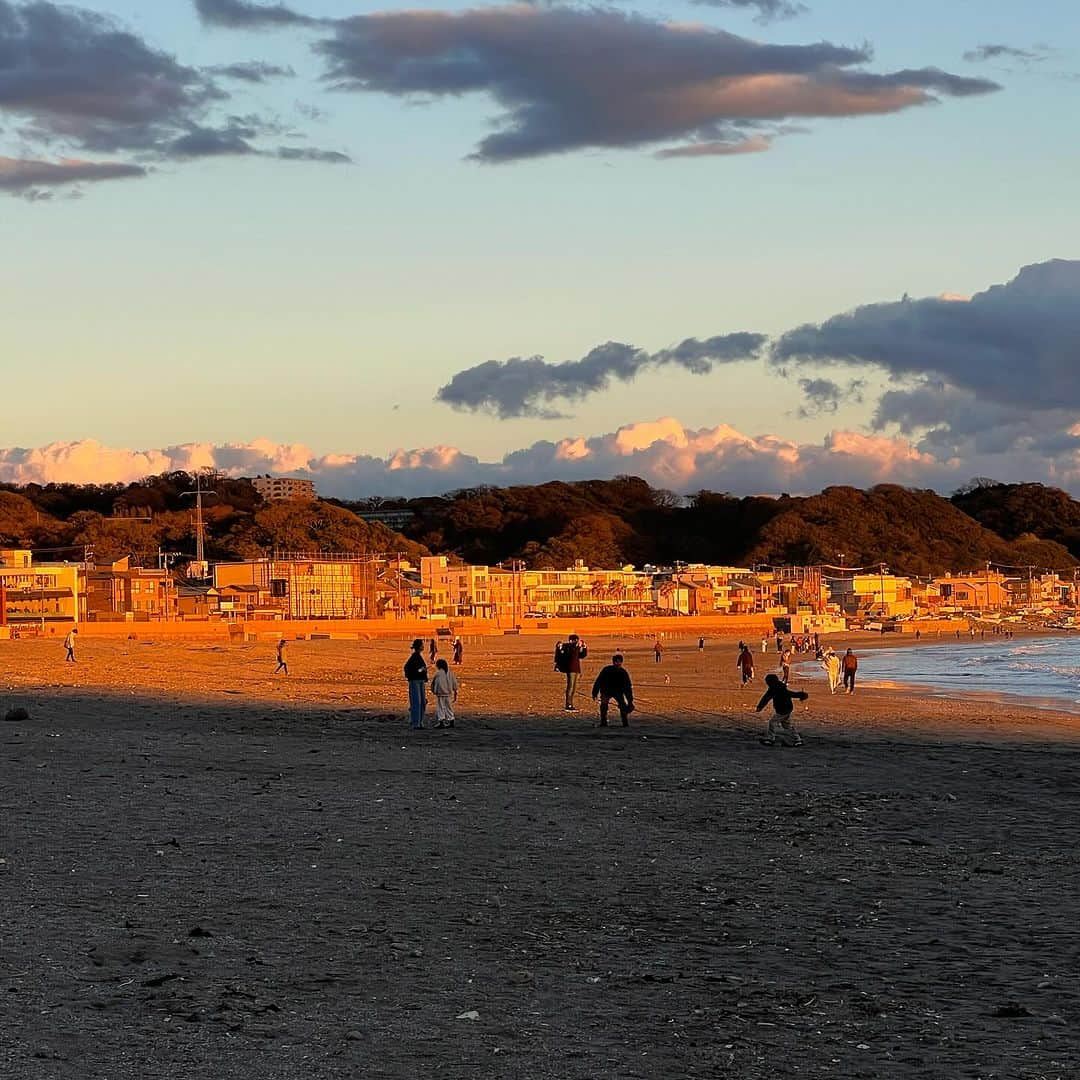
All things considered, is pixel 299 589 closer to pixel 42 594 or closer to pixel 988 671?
pixel 42 594

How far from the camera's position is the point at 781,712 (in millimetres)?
22156

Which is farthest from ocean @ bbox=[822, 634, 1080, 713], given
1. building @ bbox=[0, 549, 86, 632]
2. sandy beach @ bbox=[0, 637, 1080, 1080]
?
building @ bbox=[0, 549, 86, 632]

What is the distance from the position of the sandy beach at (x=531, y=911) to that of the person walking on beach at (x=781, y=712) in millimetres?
884

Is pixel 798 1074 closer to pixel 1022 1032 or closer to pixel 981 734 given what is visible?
pixel 1022 1032

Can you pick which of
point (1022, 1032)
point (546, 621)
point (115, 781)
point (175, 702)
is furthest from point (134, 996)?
point (546, 621)

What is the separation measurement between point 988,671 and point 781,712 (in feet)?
131

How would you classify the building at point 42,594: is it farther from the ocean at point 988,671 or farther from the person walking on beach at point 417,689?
the person walking on beach at point 417,689

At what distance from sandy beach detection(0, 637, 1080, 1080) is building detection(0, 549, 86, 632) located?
92.7m

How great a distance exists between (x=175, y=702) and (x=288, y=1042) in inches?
1023

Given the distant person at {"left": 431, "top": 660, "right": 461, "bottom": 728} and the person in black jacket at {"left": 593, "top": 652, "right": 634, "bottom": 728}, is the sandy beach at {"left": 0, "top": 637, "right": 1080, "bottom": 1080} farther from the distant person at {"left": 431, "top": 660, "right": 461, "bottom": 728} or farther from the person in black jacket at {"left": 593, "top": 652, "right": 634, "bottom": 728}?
the person in black jacket at {"left": 593, "top": 652, "right": 634, "bottom": 728}

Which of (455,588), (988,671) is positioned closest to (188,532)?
(455,588)

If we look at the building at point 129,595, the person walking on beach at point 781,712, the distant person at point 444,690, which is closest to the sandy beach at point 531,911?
the person walking on beach at point 781,712

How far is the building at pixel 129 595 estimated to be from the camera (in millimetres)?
117562

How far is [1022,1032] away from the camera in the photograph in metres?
7.15
